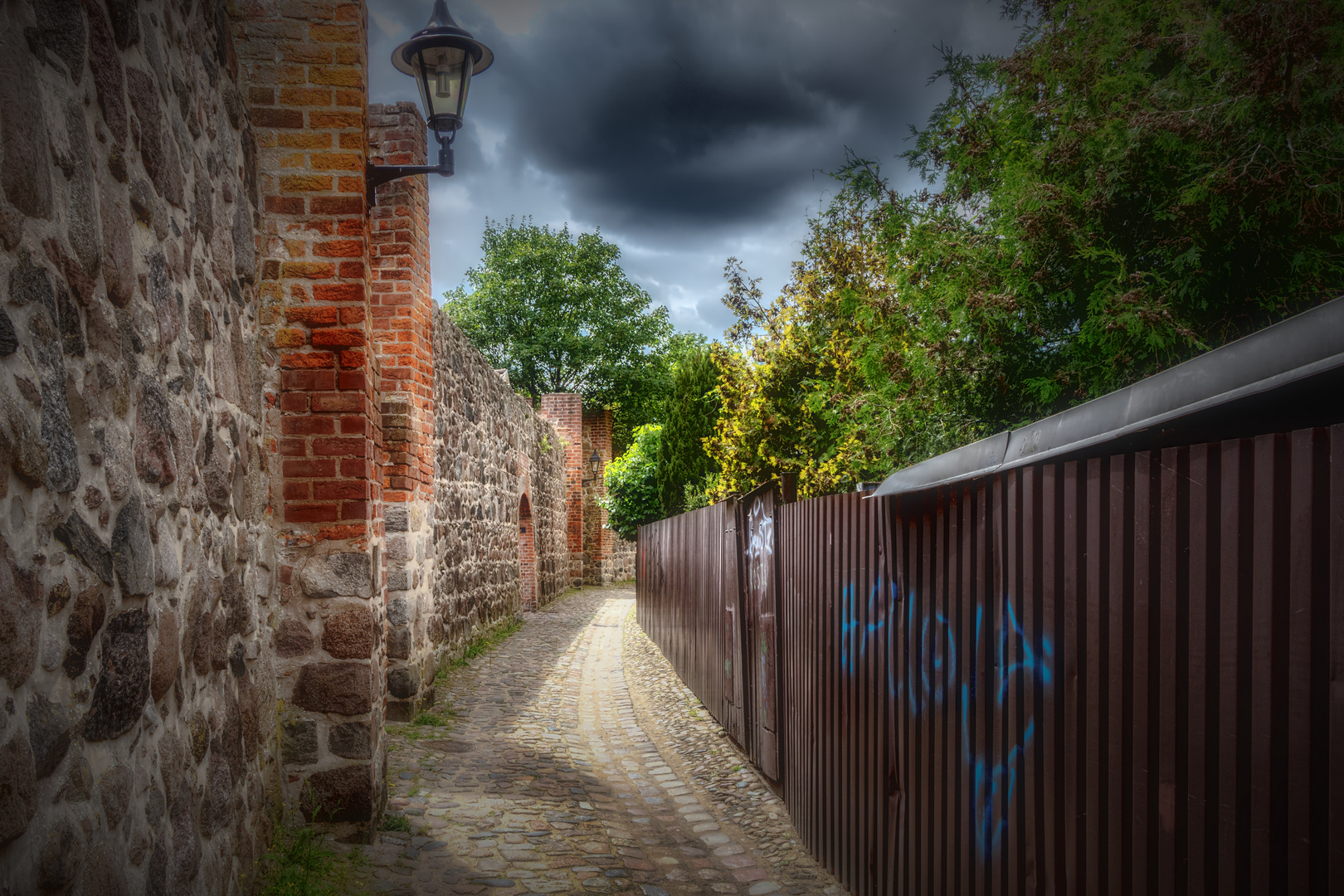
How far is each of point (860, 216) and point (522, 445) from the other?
648 cm

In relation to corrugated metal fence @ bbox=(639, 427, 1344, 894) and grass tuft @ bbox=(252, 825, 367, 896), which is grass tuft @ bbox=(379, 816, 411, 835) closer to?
grass tuft @ bbox=(252, 825, 367, 896)

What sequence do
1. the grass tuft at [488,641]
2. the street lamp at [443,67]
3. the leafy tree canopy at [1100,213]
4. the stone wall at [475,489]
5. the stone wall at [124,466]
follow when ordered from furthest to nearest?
the grass tuft at [488,641], the stone wall at [475,489], the leafy tree canopy at [1100,213], the street lamp at [443,67], the stone wall at [124,466]

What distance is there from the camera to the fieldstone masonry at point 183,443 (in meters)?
1.45

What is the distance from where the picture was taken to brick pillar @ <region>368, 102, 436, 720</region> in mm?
5777

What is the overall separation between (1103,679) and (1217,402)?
2.29 ft

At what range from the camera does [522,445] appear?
42.8 feet

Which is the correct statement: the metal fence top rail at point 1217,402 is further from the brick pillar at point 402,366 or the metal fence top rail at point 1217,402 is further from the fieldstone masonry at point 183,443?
the brick pillar at point 402,366

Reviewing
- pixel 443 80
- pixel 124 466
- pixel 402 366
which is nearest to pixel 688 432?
pixel 402 366

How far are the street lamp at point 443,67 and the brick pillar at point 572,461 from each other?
14882 mm

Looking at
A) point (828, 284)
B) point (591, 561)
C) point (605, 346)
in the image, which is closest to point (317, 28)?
point (828, 284)

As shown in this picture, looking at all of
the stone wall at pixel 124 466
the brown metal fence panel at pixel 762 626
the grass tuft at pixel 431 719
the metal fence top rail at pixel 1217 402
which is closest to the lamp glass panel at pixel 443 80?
the stone wall at pixel 124 466

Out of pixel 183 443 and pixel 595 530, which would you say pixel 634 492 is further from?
pixel 183 443

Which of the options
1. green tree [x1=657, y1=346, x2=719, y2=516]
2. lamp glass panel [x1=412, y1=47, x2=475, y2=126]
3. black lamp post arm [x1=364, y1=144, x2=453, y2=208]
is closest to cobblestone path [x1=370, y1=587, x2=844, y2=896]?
black lamp post arm [x1=364, y1=144, x2=453, y2=208]

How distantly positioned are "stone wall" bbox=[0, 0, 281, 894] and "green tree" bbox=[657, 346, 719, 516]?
42.2ft
